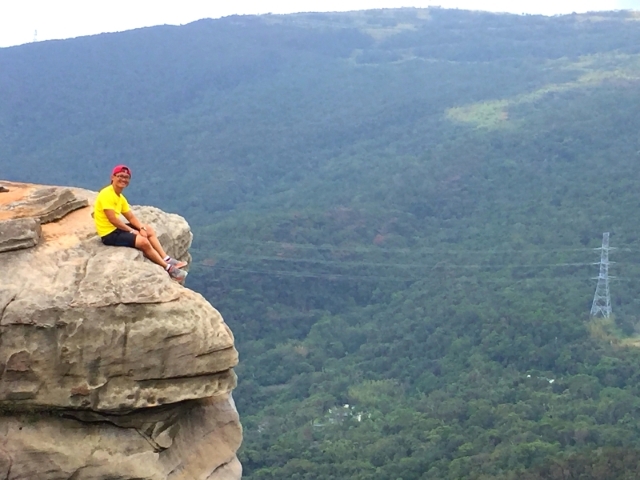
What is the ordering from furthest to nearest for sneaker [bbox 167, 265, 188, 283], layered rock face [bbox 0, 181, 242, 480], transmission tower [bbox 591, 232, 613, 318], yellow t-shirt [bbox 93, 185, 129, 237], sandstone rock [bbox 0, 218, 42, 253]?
1. transmission tower [bbox 591, 232, 613, 318]
2. sneaker [bbox 167, 265, 188, 283]
3. yellow t-shirt [bbox 93, 185, 129, 237]
4. sandstone rock [bbox 0, 218, 42, 253]
5. layered rock face [bbox 0, 181, 242, 480]

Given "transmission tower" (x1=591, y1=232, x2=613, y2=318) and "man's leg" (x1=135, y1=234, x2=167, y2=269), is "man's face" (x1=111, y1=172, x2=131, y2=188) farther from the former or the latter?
"transmission tower" (x1=591, y1=232, x2=613, y2=318)

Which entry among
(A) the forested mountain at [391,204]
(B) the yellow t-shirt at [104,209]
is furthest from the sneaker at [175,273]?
(A) the forested mountain at [391,204]

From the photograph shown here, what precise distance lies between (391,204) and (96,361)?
89.1 meters

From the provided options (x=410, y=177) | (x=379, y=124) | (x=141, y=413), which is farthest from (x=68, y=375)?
(x=379, y=124)

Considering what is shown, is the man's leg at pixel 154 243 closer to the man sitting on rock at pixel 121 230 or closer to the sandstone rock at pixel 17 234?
the man sitting on rock at pixel 121 230

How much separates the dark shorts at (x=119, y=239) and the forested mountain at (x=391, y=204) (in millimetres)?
28456

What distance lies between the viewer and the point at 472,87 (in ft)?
485

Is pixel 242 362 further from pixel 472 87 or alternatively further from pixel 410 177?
pixel 472 87

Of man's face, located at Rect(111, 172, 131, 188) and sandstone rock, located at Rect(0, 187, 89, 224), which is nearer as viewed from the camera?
man's face, located at Rect(111, 172, 131, 188)

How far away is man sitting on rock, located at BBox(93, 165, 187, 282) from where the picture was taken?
41.9 ft

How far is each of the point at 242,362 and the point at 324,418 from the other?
12451 millimetres

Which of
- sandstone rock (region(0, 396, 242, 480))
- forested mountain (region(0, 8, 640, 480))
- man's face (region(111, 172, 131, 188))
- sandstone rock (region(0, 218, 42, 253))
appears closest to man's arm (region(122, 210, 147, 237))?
man's face (region(111, 172, 131, 188))

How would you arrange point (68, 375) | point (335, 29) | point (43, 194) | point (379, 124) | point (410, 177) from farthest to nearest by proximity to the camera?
point (335, 29) < point (379, 124) < point (410, 177) < point (43, 194) < point (68, 375)

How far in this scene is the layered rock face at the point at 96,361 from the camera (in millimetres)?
11617
